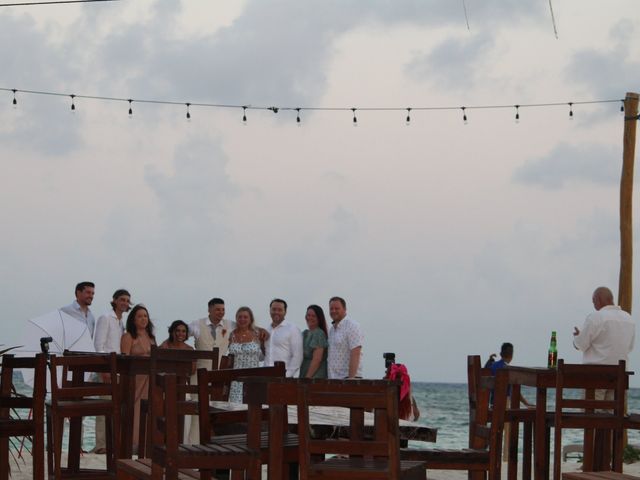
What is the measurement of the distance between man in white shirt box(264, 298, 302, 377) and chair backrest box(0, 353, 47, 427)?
320 cm

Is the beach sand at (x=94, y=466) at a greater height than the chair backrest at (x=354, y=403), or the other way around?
the chair backrest at (x=354, y=403)

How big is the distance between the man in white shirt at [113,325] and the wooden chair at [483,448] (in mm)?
4385

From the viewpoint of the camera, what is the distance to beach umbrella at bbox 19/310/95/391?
28.8 feet

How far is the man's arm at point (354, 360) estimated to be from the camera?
9539 millimetres

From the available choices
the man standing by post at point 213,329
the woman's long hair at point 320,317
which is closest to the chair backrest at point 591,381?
the woman's long hair at point 320,317

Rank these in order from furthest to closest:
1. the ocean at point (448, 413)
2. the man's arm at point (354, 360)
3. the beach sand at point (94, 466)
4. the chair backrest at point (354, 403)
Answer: the ocean at point (448, 413)
the man's arm at point (354, 360)
the beach sand at point (94, 466)
the chair backrest at point (354, 403)

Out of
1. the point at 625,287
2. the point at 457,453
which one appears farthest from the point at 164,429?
the point at 625,287

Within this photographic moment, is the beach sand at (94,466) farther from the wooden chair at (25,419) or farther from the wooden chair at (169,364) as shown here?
the wooden chair at (25,419)

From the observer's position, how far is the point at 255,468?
16.0ft

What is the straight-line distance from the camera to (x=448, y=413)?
36.3 metres

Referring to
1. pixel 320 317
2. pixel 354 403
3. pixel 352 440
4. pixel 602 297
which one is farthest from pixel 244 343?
pixel 354 403

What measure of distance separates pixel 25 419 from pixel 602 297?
15.3 ft

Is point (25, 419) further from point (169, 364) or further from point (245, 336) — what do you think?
point (245, 336)

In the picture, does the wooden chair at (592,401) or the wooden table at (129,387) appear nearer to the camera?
the wooden chair at (592,401)
